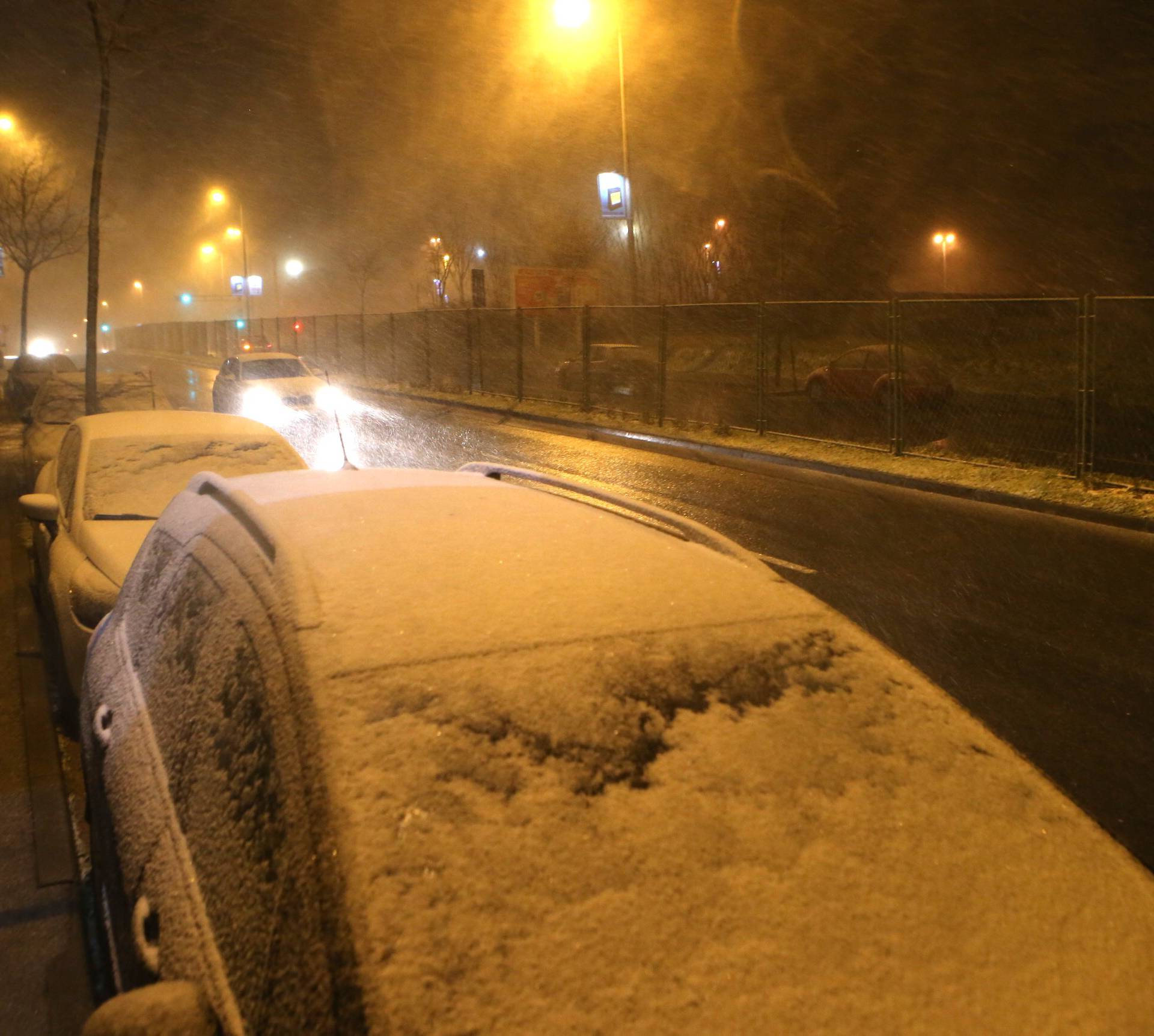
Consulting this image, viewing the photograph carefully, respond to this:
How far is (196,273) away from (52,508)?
348ft

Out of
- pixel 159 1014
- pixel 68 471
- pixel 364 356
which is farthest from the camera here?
pixel 364 356

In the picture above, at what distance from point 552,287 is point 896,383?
2134cm

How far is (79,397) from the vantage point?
68.6 ft

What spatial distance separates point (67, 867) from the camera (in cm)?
435

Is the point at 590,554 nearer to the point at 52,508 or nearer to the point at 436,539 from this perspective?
the point at 436,539

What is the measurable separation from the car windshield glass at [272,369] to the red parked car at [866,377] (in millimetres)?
10497

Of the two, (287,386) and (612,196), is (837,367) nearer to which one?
(612,196)

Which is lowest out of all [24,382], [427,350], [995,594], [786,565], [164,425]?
[995,594]

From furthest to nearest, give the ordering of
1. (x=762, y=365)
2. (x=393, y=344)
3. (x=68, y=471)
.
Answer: (x=393, y=344)
(x=762, y=365)
(x=68, y=471)

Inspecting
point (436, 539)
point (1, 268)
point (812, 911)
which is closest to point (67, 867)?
point (436, 539)

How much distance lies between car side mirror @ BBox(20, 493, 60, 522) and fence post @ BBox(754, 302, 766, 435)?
14015 mm

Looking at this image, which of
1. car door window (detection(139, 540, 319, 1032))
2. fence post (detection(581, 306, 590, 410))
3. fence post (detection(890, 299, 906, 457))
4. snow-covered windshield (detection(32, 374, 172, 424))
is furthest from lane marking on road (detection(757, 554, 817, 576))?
fence post (detection(581, 306, 590, 410))

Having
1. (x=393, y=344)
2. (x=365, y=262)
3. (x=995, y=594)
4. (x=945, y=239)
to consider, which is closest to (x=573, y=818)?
(x=995, y=594)

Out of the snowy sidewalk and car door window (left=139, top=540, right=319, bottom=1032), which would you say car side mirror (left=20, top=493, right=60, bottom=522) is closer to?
the snowy sidewalk
